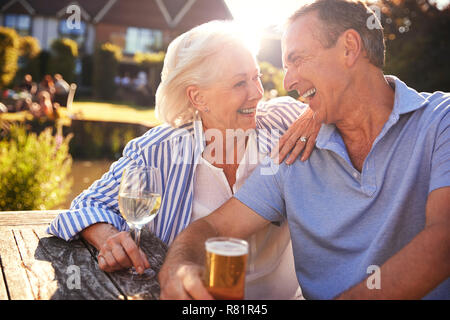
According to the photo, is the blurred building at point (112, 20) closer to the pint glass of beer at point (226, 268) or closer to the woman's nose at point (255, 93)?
the woman's nose at point (255, 93)

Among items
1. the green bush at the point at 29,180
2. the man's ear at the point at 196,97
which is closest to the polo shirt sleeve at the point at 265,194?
the man's ear at the point at 196,97

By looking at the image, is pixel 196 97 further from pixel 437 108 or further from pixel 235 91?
pixel 437 108

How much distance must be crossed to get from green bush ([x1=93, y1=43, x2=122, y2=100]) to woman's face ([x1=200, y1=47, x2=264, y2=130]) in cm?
2185

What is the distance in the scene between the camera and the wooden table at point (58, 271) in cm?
150

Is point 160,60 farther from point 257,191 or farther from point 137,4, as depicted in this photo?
point 257,191

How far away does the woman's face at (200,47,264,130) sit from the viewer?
2559mm

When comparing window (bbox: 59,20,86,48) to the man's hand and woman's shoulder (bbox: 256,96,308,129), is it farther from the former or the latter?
the man's hand

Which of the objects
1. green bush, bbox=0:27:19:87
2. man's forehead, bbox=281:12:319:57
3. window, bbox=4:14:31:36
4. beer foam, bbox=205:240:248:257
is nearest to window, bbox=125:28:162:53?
window, bbox=4:14:31:36

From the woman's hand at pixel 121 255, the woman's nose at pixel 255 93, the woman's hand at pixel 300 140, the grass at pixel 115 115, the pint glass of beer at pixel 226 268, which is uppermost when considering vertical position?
the woman's nose at pixel 255 93

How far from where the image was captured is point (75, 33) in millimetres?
28797

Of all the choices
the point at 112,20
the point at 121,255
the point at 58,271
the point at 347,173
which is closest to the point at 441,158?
the point at 347,173

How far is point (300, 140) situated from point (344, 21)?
21.4 inches

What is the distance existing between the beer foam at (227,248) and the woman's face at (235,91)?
137cm
